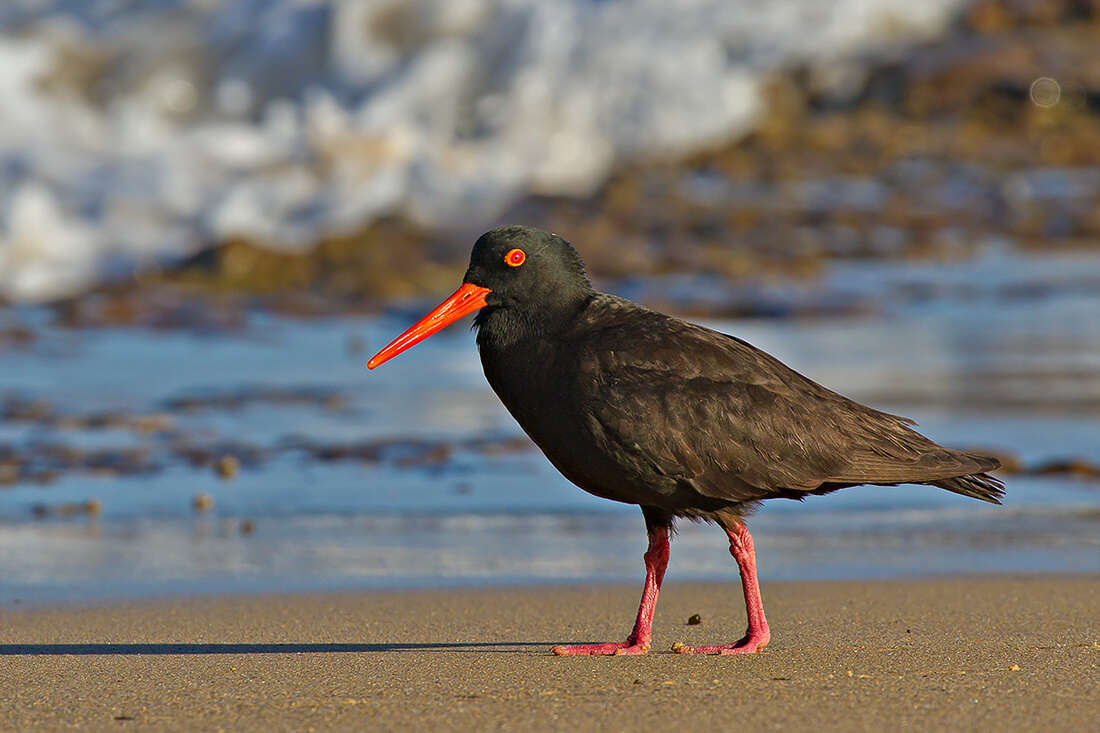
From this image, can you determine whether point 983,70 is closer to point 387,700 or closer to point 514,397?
point 514,397

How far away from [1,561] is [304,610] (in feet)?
4.44

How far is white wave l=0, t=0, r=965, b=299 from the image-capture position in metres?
14.1

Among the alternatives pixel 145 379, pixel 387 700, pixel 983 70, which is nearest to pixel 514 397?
pixel 387 700

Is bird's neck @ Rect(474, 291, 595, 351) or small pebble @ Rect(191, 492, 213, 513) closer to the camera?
bird's neck @ Rect(474, 291, 595, 351)

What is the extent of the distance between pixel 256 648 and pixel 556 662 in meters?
0.87

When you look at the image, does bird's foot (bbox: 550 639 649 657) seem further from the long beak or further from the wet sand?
the long beak

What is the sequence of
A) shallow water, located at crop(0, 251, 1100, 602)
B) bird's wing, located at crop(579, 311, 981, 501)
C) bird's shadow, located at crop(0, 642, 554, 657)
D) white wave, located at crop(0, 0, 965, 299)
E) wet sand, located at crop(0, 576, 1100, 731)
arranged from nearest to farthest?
wet sand, located at crop(0, 576, 1100, 731), bird's wing, located at crop(579, 311, 981, 501), bird's shadow, located at crop(0, 642, 554, 657), shallow water, located at crop(0, 251, 1100, 602), white wave, located at crop(0, 0, 965, 299)

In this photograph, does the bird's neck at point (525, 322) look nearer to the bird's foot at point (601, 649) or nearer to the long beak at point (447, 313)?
the long beak at point (447, 313)

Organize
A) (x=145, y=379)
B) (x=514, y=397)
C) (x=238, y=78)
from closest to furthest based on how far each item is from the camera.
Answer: (x=514, y=397), (x=145, y=379), (x=238, y=78)

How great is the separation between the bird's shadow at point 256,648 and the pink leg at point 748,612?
0.45 meters

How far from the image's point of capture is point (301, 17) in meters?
16.1

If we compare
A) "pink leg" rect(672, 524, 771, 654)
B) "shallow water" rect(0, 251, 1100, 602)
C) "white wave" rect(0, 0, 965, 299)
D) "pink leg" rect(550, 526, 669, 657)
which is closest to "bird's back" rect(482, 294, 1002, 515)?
"pink leg" rect(672, 524, 771, 654)

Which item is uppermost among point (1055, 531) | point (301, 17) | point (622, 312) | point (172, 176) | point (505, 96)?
point (301, 17)

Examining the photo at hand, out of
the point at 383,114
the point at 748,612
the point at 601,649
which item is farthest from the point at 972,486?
the point at 383,114
